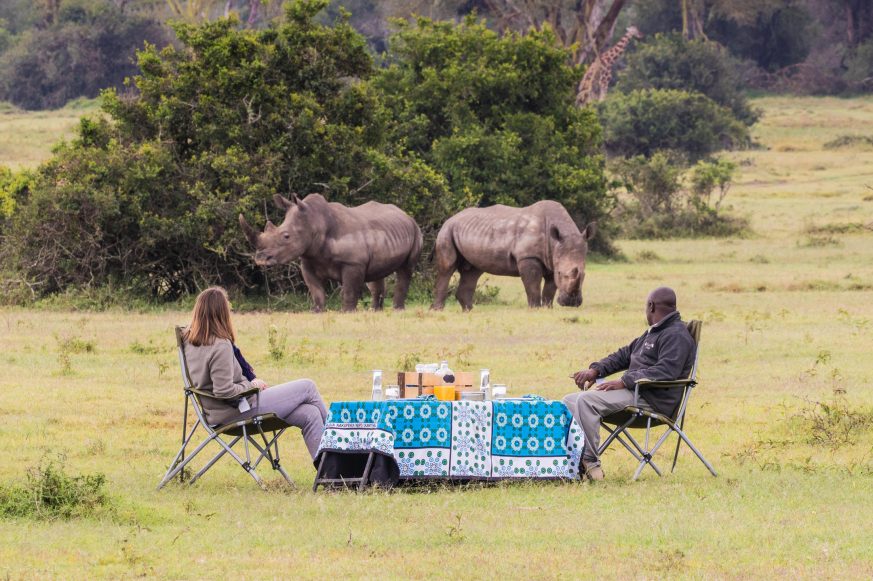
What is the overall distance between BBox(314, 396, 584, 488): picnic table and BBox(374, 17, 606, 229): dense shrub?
2060cm

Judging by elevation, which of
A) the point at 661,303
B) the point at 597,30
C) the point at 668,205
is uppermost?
the point at 597,30

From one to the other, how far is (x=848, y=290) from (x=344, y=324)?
9.75 m

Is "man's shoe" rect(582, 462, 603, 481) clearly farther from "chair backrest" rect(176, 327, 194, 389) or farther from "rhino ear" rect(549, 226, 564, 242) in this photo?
"rhino ear" rect(549, 226, 564, 242)

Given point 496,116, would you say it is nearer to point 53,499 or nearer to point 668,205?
point 668,205

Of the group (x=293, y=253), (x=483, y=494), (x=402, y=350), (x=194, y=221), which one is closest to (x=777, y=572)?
(x=483, y=494)

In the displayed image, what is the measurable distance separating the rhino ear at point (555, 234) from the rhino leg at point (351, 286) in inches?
111

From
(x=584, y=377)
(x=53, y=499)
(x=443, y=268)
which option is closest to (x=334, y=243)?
(x=443, y=268)

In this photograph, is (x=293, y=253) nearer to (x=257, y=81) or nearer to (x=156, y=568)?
(x=257, y=81)

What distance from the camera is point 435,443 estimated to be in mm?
9781

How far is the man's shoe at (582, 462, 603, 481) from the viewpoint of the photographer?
32.8 feet

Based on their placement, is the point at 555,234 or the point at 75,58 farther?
the point at 75,58

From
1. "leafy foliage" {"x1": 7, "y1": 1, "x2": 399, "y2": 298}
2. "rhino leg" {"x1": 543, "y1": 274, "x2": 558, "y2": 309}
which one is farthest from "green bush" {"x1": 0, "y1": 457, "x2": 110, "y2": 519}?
"rhino leg" {"x1": 543, "y1": 274, "x2": 558, "y2": 309}

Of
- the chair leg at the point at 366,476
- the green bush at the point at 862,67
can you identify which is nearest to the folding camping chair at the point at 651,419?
the chair leg at the point at 366,476

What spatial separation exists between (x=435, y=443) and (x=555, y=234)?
42.8 ft
